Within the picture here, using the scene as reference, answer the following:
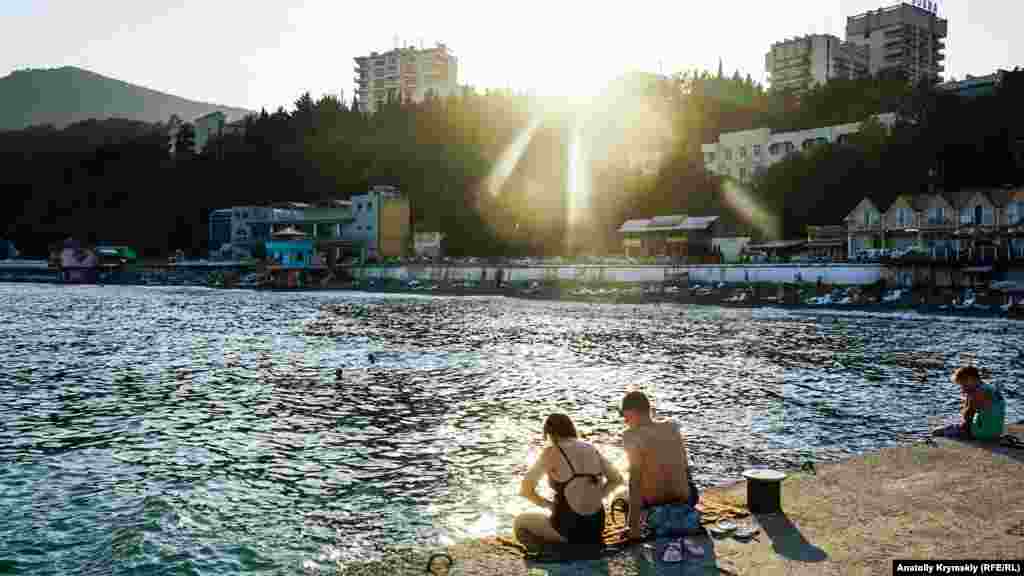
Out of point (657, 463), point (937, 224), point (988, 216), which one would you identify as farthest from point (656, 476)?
point (937, 224)

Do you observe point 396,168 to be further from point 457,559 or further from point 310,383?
point 457,559

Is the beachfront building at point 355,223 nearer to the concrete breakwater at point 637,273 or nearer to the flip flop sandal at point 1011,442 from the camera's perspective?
the concrete breakwater at point 637,273

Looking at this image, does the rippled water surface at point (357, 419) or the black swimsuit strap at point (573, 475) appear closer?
the black swimsuit strap at point (573, 475)

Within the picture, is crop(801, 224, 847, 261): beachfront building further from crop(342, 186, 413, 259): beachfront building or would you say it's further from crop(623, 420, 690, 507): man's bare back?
crop(623, 420, 690, 507): man's bare back

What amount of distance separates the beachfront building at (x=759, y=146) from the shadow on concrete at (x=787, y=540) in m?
92.8

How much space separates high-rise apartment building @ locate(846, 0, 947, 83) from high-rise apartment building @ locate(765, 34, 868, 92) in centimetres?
323

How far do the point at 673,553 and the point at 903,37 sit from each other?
179m

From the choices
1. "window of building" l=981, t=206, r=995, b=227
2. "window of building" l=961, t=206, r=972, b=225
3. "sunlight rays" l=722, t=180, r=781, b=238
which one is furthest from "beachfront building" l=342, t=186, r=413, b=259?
"window of building" l=981, t=206, r=995, b=227

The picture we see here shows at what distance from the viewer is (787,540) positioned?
766cm

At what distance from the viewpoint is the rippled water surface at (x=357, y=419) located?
1011 cm

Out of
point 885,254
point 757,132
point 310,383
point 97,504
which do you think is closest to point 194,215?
point 757,132

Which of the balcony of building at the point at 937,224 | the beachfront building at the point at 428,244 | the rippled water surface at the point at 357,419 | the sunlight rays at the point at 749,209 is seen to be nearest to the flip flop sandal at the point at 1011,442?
the rippled water surface at the point at 357,419

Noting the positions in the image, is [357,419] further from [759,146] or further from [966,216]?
[759,146]

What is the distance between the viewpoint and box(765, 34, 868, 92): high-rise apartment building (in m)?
152
